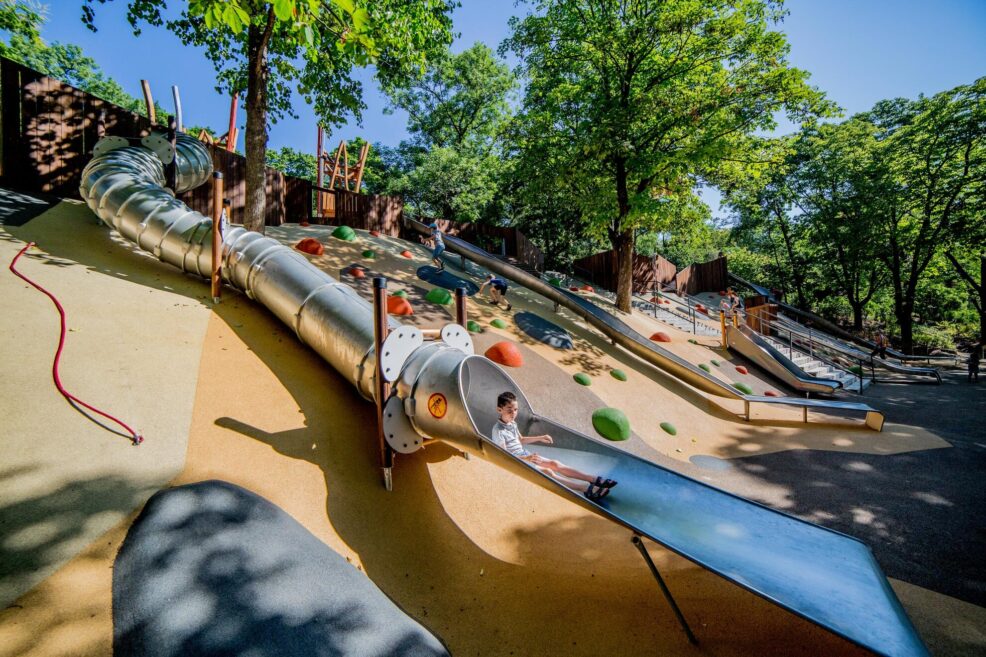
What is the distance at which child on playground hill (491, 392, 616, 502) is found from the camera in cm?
382

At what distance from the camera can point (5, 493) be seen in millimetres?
2936

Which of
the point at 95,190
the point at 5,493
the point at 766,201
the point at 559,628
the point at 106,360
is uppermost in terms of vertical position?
the point at 766,201

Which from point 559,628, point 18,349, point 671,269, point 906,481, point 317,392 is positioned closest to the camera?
point 559,628

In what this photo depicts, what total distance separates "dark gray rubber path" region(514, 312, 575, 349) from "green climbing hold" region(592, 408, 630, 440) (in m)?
2.95

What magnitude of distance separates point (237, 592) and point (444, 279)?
9.91m

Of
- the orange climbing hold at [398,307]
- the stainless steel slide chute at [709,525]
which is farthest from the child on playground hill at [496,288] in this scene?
the stainless steel slide chute at [709,525]

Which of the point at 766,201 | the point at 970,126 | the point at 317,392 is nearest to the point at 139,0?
the point at 317,392

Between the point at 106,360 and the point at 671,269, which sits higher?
the point at 671,269

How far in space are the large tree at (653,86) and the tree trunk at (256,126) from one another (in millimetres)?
8462

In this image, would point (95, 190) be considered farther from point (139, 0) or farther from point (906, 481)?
point (906, 481)

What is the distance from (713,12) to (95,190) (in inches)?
655

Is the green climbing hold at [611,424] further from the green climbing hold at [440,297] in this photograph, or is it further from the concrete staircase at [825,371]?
the concrete staircase at [825,371]

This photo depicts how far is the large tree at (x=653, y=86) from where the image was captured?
11625 millimetres

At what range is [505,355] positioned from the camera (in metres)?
7.96
